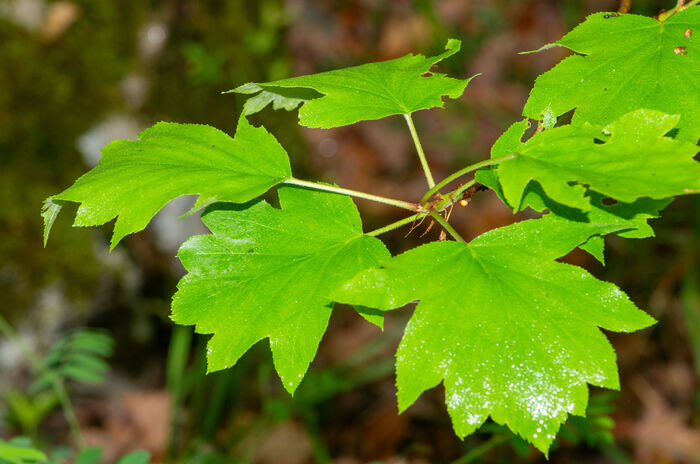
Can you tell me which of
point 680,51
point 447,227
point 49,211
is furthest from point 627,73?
point 49,211

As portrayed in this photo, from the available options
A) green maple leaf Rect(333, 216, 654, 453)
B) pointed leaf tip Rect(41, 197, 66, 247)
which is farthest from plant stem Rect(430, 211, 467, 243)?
pointed leaf tip Rect(41, 197, 66, 247)

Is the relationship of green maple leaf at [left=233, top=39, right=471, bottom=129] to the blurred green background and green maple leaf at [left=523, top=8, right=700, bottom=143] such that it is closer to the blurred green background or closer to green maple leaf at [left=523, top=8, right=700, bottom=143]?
green maple leaf at [left=523, top=8, right=700, bottom=143]

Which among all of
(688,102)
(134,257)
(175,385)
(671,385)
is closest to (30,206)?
(134,257)

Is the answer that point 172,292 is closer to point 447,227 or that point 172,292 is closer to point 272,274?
point 272,274

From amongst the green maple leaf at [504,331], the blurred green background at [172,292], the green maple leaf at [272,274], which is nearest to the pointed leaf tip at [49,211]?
the green maple leaf at [272,274]

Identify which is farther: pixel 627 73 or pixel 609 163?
pixel 627 73

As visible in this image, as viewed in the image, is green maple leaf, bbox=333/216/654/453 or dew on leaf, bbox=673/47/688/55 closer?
green maple leaf, bbox=333/216/654/453

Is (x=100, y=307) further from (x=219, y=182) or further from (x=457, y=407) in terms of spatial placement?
(x=457, y=407)

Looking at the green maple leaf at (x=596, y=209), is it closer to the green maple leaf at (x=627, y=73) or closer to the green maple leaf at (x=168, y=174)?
the green maple leaf at (x=627, y=73)
